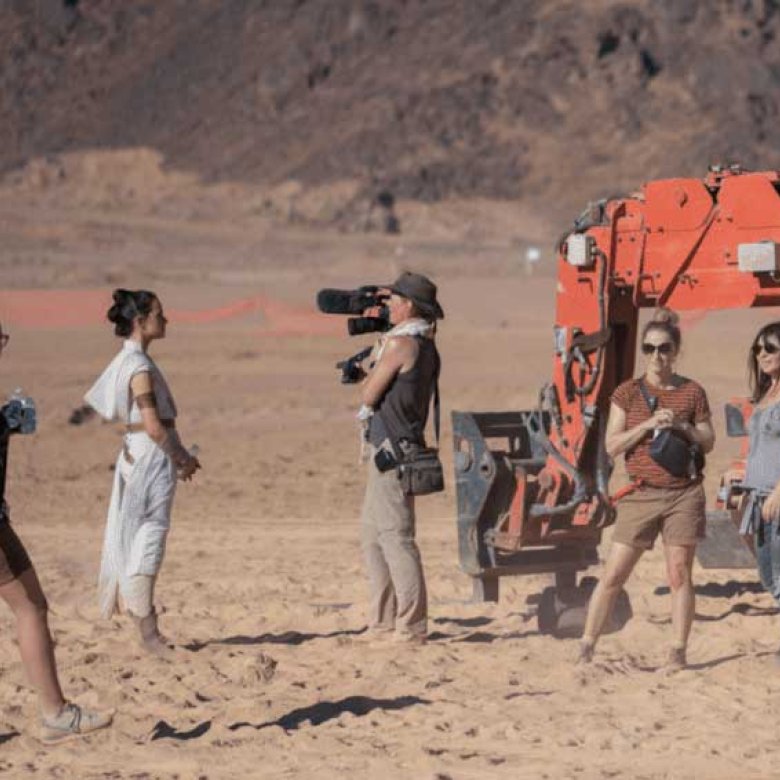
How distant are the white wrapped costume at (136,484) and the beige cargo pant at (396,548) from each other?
954 mm

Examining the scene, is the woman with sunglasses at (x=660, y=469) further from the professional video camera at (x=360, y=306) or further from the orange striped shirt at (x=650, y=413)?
the professional video camera at (x=360, y=306)

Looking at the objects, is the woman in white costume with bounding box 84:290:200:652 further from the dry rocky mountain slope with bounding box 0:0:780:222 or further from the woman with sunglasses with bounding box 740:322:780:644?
the dry rocky mountain slope with bounding box 0:0:780:222

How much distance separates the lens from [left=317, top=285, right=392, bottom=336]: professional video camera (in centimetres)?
919

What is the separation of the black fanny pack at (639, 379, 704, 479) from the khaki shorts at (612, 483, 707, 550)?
0.35 feet

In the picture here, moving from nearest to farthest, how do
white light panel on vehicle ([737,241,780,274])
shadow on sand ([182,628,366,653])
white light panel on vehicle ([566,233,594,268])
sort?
1. white light panel on vehicle ([737,241,780,274])
2. white light panel on vehicle ([566,233,594,268])
3. shadow on sand ([182,628,366,653])

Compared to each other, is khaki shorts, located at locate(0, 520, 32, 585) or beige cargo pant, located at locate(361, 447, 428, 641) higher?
khaki shorts, located at locate(0, 520, 32, 585)

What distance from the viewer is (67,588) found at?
1166cm

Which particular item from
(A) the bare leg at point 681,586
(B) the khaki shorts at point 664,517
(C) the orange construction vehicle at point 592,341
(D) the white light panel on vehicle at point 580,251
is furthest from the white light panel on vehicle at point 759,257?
(A) the bare leg at point 681,586

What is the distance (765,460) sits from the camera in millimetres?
8430

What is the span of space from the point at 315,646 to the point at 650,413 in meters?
2.20

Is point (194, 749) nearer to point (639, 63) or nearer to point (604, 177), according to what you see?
point (604, 177)

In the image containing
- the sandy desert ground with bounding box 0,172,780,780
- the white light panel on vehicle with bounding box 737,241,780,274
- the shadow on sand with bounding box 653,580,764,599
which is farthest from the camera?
the shadow on sand with bounding box 653,580,764,599

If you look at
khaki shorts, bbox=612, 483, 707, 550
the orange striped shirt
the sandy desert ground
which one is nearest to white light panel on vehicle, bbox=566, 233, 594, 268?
the orange striped shirt

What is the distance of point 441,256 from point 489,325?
21940 mm
